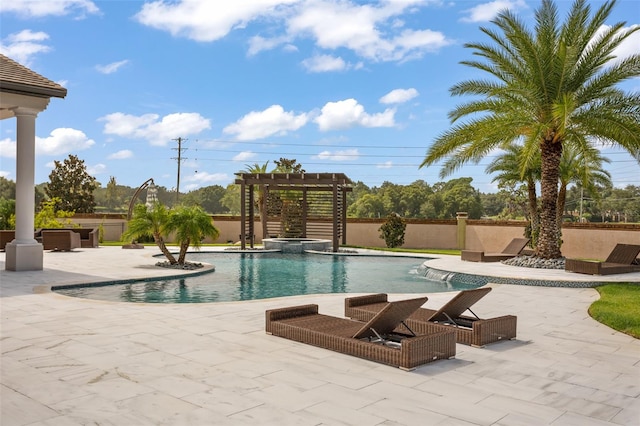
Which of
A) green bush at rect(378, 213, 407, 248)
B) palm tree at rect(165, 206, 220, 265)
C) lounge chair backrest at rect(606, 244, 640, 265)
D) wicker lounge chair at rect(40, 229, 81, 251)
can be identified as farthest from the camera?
green bush at rect(378, 213, 407, 248)

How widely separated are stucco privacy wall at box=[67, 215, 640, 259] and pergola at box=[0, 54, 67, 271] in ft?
54.0

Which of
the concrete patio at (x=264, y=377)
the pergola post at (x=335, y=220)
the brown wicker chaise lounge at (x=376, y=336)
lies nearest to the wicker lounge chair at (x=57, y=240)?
the pergola post at (x=335, y=220)

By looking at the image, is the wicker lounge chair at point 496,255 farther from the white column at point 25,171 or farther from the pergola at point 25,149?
the white column at point 25,171

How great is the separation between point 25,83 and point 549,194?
1395cm

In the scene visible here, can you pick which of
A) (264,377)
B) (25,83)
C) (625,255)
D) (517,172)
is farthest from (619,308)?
(517,172)

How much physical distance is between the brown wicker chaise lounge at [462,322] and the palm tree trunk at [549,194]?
386 inches

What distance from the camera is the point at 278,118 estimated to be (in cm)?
7200

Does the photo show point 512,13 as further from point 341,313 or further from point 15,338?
point 15,338

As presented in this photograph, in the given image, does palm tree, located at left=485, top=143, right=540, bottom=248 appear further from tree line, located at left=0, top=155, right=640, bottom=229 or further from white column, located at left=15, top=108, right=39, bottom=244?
white column, located at left=15, top=108, right=39, bottom=244

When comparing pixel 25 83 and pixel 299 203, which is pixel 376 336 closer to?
pixel 25 83

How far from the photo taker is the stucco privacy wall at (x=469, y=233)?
77.3 ft

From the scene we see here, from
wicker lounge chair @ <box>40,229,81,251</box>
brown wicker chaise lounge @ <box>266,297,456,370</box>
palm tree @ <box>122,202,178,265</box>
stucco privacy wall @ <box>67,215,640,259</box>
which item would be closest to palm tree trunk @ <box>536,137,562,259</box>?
stucco privacy wall @ <box>67,215,640,259</box>

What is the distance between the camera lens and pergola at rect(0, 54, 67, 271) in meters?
13.7

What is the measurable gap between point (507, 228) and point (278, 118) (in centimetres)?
4876
